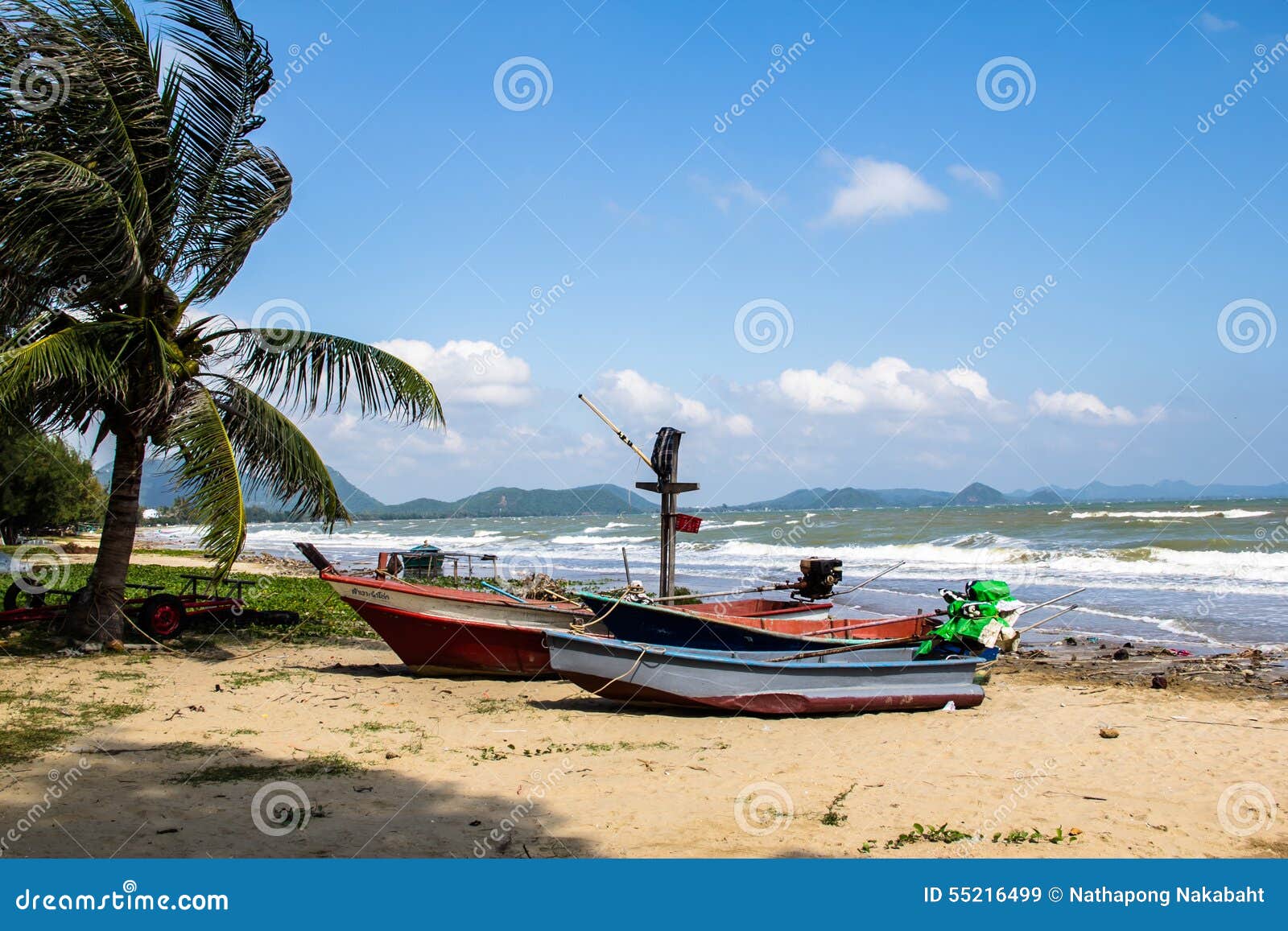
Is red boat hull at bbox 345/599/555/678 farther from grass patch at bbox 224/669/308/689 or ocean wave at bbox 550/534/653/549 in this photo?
ocean wave at bbox 550/534/653/549

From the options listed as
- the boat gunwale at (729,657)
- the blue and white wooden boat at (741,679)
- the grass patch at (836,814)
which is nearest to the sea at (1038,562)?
the boat gunwale at (729,657)

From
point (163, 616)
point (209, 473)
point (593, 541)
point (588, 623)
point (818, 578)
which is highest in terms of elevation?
point (209, 473)

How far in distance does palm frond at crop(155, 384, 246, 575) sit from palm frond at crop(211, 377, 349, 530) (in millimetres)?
500

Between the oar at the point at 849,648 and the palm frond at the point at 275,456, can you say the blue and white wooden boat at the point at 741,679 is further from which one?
the palm frond at the point at 275,456

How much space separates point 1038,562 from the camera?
107 ft

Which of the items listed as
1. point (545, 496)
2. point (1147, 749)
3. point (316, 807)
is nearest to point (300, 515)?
point (316, 807)

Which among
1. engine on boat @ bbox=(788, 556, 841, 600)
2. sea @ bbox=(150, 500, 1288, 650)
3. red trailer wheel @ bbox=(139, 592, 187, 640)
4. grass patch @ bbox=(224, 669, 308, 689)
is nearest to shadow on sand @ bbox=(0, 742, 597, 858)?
grass patch @ bbox=(224, 669, 308, 689)

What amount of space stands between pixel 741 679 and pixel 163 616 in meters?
7.71

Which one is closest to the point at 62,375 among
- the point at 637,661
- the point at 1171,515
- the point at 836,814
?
the point at 637,661

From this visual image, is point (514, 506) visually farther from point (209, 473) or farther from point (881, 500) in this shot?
point (209, 473)

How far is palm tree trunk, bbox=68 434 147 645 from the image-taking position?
10.9m

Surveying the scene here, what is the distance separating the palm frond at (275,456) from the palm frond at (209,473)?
500 mm

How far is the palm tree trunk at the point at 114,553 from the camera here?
10.9m

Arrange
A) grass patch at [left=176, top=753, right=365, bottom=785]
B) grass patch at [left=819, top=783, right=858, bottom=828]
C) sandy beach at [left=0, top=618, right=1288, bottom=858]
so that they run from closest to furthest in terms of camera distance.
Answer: sandy beach at [left=0, top=618, right=1288, bottom=858]
grass patch at [left=819, top=783, right=858, bottom=828]
grass patch at [left=176, top=753, right=365, bottom=785]
